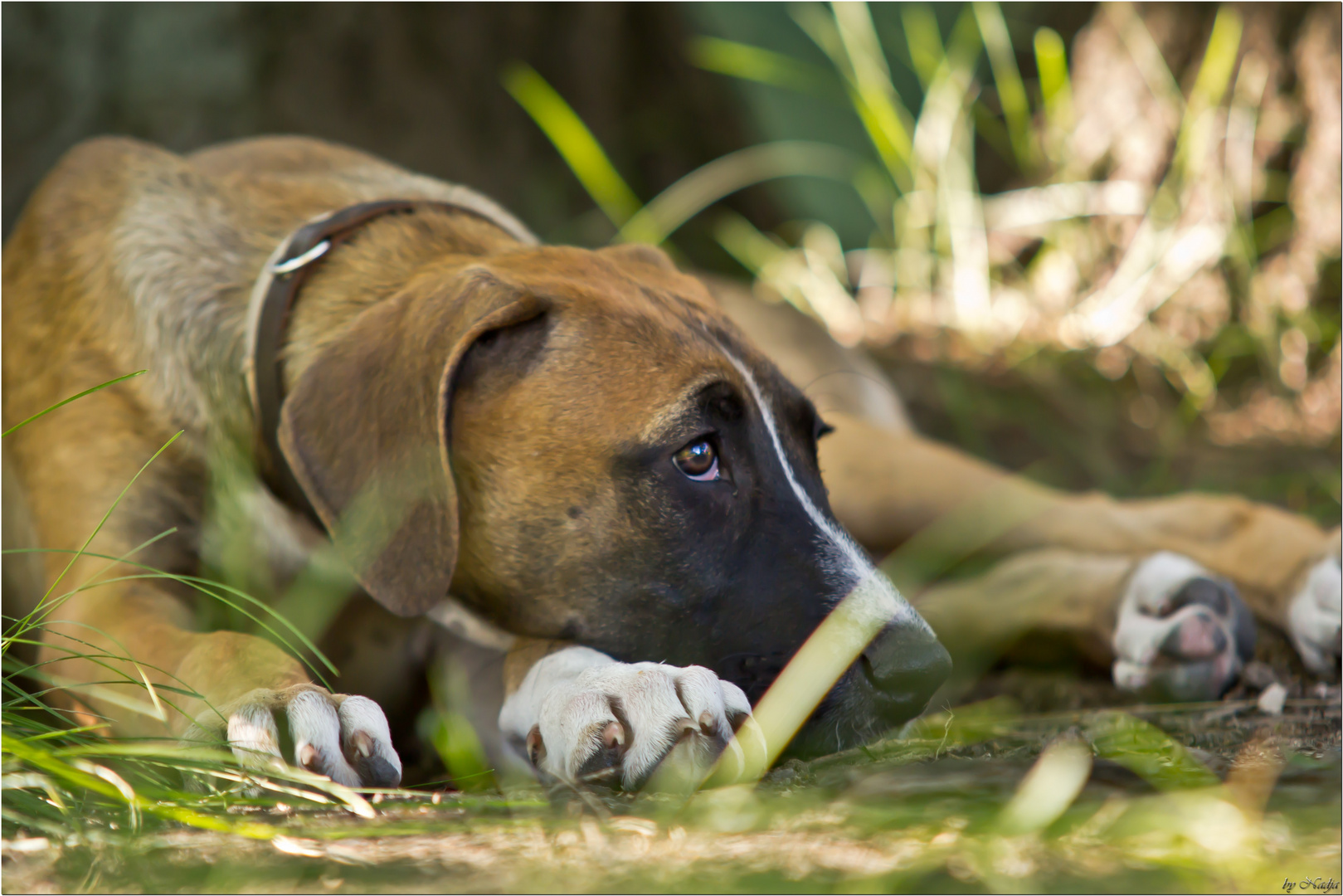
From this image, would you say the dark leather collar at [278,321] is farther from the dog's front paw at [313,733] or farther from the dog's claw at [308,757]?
the dog's claw at [308,757]

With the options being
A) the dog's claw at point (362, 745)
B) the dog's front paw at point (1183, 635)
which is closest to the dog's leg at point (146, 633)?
the dog's claw at point (362, 745)

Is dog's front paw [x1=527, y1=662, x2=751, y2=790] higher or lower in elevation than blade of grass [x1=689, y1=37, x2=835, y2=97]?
lower

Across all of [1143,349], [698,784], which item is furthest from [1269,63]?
[698,784]

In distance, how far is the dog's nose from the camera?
1.95 metres

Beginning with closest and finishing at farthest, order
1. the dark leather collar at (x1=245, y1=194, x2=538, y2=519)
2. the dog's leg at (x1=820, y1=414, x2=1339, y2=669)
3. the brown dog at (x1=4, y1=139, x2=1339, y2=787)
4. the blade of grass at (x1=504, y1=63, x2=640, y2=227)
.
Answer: the brown dog at (x1=4, y1=139, x2=1339, y2=787)
the dark leather collar at (x1=245, y1=194, x2=538, y2=519)
the dog's leg at (x1=820, y1=414, x2=1339, y2=669)
the blade of grass at (x1=504, y1=63, x2=640, y2=227)

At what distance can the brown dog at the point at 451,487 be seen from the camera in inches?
76.6

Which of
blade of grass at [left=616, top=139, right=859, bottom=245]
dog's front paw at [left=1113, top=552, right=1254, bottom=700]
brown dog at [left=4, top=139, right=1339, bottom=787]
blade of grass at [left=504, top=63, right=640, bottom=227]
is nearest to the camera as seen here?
brown dog at [left=4, top=139, right=1339, bottom=787]

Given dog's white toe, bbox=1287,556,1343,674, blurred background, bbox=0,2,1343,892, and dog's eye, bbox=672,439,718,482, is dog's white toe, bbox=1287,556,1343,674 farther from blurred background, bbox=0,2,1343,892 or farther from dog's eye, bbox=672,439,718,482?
dog's eye, bbox=672,439,718,482

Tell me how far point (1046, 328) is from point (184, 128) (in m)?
4.12

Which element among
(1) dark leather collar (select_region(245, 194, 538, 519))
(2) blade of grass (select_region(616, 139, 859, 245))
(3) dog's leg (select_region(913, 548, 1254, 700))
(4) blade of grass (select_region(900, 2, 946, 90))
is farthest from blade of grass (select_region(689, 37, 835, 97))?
(1) dark leather collar (select_region(245, 194, 538, 519))

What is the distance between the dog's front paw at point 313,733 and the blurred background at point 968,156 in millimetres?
3203

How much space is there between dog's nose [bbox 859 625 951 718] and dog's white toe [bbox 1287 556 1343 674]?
114cm

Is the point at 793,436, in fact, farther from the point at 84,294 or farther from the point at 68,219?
the point at 68,219

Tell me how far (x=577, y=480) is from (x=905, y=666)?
2.31 ft
